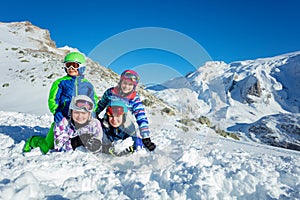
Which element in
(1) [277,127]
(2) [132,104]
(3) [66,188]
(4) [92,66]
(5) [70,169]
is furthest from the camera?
(1) [277,127]

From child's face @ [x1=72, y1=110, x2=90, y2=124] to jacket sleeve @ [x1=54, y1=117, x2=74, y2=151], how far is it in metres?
0.15

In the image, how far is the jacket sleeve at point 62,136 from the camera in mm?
3864

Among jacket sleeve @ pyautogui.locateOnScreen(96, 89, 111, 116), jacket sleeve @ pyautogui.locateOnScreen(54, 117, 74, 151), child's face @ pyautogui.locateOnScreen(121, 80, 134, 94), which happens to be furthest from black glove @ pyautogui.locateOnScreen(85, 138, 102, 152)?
child's face @ pyautogui.locateOnScreen(121, 80, 134, 94)

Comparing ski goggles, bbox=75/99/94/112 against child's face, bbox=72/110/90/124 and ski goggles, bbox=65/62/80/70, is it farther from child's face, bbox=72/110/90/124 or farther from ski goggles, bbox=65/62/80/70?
ski goggles, bbox=65/62/80/70

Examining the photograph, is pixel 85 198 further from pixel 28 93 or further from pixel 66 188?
pixel 28 93

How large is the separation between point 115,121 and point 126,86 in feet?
2.10

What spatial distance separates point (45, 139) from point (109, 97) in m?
1.28

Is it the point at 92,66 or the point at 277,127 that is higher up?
the point at 92,66

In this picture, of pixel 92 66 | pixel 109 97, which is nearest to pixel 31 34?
pixel 92 66

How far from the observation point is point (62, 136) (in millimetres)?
3906

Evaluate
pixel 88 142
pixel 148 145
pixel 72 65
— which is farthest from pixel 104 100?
pixel 148 145

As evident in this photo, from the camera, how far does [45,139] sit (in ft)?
13.1

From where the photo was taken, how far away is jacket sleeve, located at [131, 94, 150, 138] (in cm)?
435

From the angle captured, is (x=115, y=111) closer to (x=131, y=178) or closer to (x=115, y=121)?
(x=115, y=121)
